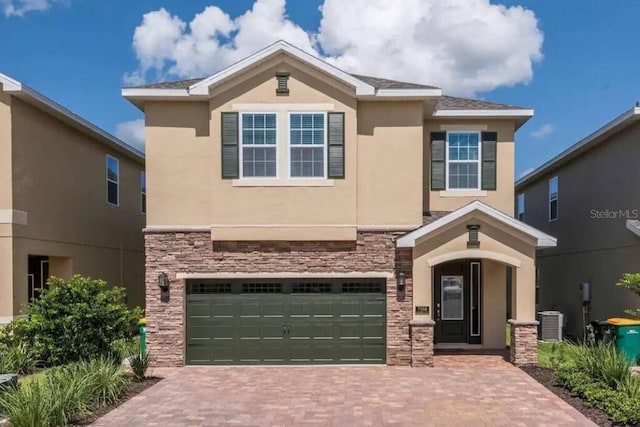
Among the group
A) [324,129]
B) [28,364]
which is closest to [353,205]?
[324,129]

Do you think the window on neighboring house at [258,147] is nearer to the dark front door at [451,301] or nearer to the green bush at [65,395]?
the green bush at [65,395]

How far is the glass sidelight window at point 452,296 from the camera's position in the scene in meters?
15.7

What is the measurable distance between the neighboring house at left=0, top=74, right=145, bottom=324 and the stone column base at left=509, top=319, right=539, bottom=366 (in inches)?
473

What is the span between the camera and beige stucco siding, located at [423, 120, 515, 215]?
14.8 meters

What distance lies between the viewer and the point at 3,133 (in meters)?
13.6

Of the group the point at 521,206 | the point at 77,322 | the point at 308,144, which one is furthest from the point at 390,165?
the point at 521,206

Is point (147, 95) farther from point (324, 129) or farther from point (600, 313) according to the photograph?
point (600, 313)

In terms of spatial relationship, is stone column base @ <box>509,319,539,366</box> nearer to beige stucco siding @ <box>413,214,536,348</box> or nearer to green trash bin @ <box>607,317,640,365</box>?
beige stucco siding @ <box>413,214,536,348</box>

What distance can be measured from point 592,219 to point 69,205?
53.3ft

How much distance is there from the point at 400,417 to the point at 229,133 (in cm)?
781

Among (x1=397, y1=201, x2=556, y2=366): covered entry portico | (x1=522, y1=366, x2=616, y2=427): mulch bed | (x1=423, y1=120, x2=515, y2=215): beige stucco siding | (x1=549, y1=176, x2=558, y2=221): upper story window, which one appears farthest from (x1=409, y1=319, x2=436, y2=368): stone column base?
(x1=549, y1=176, x2=558, y2=221): upper story window

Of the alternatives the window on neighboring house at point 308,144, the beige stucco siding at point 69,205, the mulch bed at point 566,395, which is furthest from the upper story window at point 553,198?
the beige stucco siding at point 69,205

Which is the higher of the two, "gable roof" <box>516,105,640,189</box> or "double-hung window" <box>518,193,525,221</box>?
"gable roof" <box>516,105,640,189</box>

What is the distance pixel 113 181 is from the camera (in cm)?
1944
